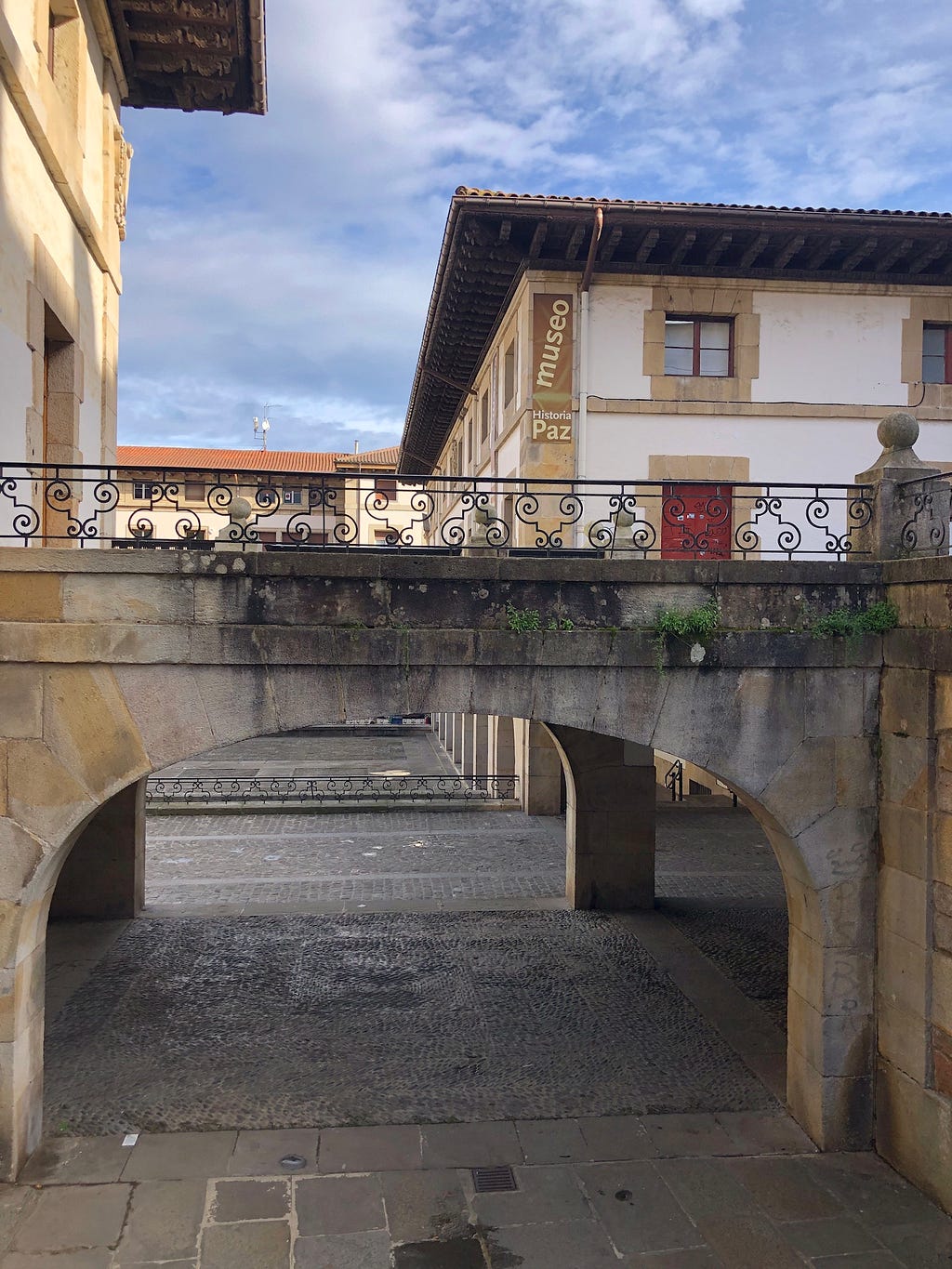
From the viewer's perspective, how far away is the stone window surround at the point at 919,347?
15.4 meters

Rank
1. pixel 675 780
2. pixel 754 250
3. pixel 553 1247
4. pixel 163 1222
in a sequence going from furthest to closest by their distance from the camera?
pixel 675 780 → pixel 754 250 → pixel 163 1222 → pixel 553 1247

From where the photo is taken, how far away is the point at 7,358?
7328 mm

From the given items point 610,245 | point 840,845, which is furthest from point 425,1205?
point 610,245

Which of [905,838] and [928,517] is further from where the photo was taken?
[928,517]

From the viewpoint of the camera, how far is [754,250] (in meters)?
14.5

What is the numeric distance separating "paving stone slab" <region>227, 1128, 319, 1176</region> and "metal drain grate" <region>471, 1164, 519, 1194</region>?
44.0 inches

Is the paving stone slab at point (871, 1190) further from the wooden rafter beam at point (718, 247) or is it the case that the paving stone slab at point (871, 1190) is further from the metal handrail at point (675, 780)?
the metal handrail at point (675, 780)

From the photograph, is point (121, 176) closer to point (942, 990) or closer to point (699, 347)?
point (699, 347)

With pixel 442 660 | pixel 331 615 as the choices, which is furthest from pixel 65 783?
pixel 442 660

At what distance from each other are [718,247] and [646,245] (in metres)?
1.12

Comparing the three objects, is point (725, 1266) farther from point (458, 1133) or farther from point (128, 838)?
point (128, 838)

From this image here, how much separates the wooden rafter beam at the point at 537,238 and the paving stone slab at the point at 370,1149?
1198 cm

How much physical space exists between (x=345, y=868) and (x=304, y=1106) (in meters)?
7.16

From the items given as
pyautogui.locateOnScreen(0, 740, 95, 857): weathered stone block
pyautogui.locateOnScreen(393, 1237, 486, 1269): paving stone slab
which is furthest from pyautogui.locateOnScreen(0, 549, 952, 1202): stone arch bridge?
pyautogui.locateOnScreen(393, 1237, 486, 1269): paving stone slab
